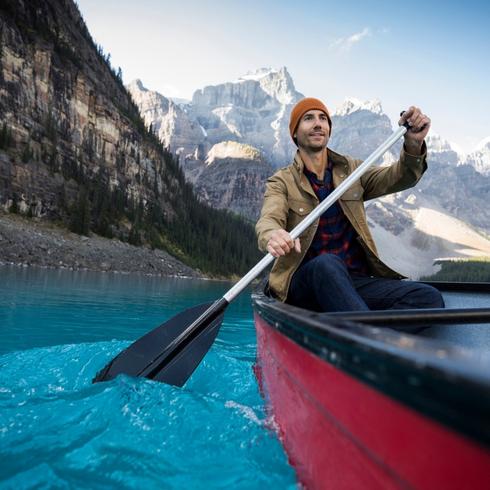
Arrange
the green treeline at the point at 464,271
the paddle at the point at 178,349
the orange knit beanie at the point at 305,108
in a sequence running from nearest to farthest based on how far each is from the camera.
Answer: the paddle at the point at 178,349
the orange knit beanie at the point at 305,108
the green treeline at the point at 464,271

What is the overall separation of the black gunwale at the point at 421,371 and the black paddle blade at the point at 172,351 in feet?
8.93

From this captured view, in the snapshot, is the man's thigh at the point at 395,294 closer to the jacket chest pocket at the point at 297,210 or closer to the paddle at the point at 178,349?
the jacket chest pocket at the point at 297,210

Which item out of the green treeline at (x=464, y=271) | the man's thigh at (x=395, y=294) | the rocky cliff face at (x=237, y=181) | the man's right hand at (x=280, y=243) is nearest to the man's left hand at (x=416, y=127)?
the man's thigh at (x=395, y=294)

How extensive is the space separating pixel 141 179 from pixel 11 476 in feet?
262

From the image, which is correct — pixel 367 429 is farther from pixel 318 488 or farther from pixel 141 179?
pixel 141 179

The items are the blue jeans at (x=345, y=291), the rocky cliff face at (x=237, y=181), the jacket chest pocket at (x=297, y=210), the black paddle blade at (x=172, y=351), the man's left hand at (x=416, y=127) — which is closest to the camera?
the blue jeans at (x=345, y=291)

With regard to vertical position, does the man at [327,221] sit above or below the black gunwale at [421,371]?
above

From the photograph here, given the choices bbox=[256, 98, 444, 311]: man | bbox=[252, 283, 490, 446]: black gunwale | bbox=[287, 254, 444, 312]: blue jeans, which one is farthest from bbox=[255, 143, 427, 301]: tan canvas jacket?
bbox=[252, 283, 490, 446]: black gunwale

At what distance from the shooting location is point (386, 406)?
96 cm

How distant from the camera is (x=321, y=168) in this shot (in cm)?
387

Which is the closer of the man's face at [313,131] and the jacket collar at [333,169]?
the jacket collar at [333,169]

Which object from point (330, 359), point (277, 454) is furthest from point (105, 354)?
point (330, 359)

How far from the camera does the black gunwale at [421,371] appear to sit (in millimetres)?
683

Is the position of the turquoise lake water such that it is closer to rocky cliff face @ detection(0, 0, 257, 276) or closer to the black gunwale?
the black gunwale
